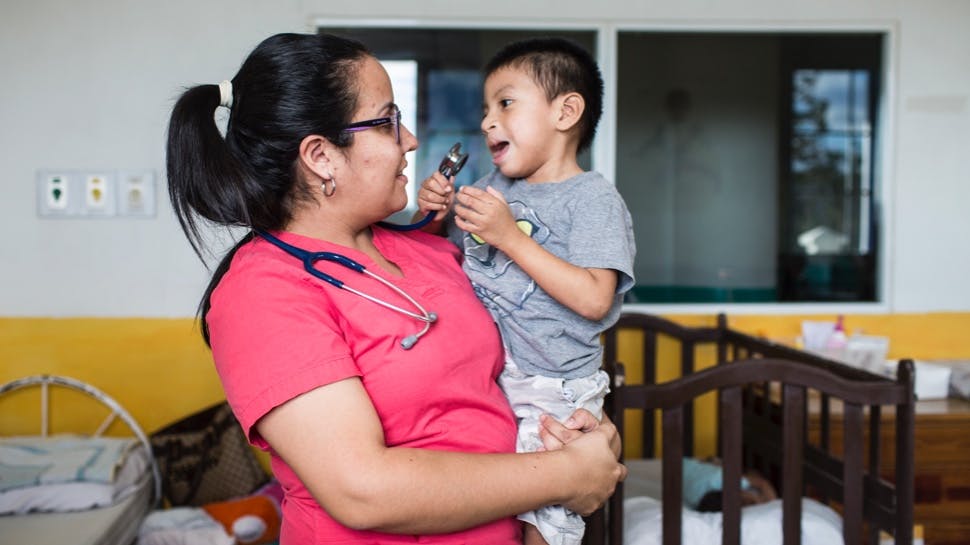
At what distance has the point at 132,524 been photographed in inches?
93.9

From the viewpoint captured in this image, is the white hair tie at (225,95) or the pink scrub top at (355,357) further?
the white hair tie at (225,95)

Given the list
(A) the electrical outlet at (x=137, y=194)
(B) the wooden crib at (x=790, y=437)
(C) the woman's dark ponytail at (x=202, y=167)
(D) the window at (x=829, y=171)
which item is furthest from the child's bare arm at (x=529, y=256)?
(D) the window at (x=829, y=171)

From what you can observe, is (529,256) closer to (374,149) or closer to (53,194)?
(374,149)

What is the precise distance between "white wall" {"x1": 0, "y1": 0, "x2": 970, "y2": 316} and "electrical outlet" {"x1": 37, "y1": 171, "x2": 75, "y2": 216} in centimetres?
3

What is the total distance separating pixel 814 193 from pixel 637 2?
125 centimetres

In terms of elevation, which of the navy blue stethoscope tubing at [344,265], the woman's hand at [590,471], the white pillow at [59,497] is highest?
the navy blue stethoscope tubing at [344,265]

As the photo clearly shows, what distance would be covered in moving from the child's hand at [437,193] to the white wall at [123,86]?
172 cm

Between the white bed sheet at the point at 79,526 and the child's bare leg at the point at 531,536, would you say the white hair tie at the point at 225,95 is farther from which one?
the white bed sheet at the point at 79,526

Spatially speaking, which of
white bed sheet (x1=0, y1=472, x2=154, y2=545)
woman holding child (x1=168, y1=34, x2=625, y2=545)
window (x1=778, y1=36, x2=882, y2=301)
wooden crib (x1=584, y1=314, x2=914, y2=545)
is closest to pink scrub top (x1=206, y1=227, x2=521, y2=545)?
woman holding child (x1=168, y1=34, x2=625, y2=545)

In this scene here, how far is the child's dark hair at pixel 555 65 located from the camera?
1.38 meters

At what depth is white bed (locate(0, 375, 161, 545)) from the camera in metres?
2.11

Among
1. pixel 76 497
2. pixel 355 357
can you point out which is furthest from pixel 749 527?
pixel 76 497

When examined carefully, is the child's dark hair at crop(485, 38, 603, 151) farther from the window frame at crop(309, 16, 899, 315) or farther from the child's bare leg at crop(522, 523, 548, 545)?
the window frame at crop(309, 16, 899, 315)

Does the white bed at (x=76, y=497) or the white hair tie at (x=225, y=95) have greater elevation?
the white hair tie at (x=225, y=95)
